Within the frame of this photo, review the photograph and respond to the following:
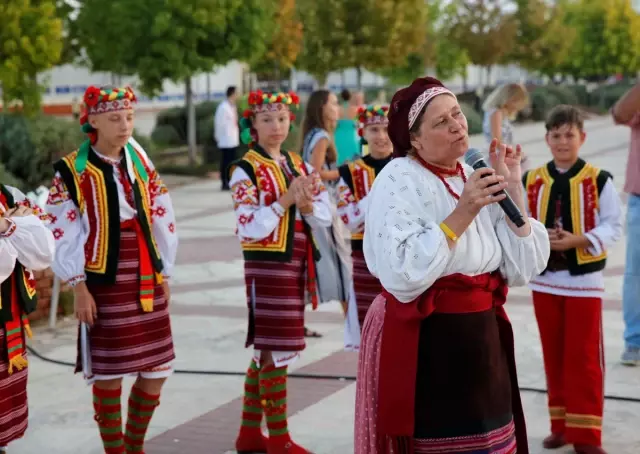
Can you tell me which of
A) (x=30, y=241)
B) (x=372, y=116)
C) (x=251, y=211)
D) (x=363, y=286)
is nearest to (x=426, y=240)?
(x=30, y=241)

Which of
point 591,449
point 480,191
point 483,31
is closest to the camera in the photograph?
point 480,191

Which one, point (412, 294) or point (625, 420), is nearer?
Result: point (412, 294)

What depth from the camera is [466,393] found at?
354 centimetres

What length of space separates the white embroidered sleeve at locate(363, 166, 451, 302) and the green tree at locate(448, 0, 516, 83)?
35.0 meters

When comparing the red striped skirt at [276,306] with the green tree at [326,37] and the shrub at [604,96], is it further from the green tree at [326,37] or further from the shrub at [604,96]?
the shrub at [604,96]

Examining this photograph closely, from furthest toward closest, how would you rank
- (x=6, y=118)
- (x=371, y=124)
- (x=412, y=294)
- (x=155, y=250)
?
(x=6, y=118)
(x=371, y=124)
(x=155, y=250)
(x=412, y=294)

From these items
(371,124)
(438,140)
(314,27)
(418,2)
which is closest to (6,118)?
(371,124)

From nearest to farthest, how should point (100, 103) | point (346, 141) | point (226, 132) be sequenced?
point (100, 103)
point (346, 141)
point (226, 132)

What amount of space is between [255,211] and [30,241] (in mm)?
1375

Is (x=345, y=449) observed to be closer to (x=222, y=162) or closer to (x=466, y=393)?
(x=466, y=393)

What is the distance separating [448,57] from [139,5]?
2483 centimetres

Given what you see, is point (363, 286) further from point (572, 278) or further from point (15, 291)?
point (15, 291)

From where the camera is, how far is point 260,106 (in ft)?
17.9

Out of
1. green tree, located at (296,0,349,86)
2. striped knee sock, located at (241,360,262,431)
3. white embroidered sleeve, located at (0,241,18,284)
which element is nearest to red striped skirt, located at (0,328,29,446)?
white embroidered sleeve, located at (0,241,18,284)
